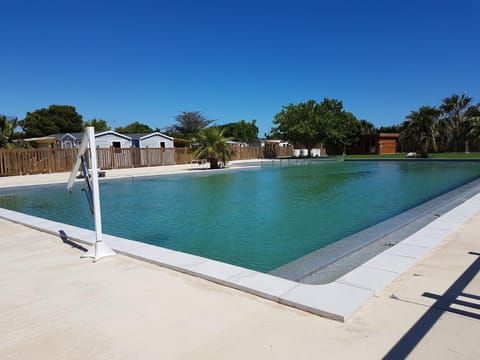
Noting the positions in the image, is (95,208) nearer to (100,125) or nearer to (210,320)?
(210,320)

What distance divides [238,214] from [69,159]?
685 inches

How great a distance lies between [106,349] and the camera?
7.17ft

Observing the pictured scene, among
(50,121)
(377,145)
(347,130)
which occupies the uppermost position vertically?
(50,121)

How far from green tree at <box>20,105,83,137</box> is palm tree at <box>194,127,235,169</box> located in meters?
31.5

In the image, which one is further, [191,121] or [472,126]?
[191,121]

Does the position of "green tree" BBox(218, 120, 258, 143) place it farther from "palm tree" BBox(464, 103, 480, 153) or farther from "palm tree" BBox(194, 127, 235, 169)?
"palm tree" BBox(194, 127, 235, 169)

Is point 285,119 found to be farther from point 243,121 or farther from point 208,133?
point 243,121

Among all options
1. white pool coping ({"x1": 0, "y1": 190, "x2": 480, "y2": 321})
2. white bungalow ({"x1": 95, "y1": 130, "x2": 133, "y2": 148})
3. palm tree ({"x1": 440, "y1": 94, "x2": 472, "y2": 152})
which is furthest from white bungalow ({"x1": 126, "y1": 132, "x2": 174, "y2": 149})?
palm tree ({"x1": 440, "y1": 94, "x2": 472, "y2": 152})

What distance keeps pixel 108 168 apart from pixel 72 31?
9.35 m

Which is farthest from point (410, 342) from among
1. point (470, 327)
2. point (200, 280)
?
point (200, 280)

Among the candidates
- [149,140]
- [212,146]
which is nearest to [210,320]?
[212,146]

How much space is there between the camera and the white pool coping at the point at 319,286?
2662 mm

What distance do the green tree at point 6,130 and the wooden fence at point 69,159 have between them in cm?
119

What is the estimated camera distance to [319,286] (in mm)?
3020
